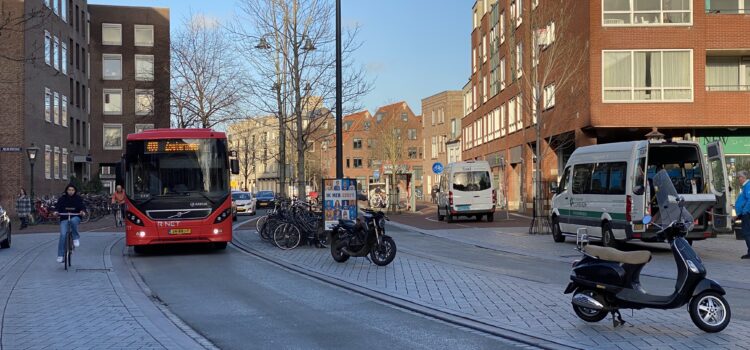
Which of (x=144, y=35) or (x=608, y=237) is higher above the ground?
(x=144, y=35)

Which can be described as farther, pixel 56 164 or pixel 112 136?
pixel 112 136

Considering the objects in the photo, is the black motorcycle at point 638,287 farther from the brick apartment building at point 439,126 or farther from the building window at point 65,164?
the brick apartment building at point 439,126

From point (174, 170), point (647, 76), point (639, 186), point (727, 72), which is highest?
point (727, 72)

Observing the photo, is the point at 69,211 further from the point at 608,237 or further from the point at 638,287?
the point at 608,237

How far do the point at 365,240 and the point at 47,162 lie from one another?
34.9 meters

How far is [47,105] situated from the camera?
1714 inches

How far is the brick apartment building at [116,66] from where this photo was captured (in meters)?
62.2

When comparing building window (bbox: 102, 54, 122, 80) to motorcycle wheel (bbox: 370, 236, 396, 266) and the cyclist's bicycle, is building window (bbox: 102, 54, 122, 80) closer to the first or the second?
the cyclist's bicycle

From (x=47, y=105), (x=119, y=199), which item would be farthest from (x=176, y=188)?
(x=47, y=105)

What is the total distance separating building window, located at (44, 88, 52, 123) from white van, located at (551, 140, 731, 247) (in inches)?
1368

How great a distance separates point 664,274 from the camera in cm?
1300

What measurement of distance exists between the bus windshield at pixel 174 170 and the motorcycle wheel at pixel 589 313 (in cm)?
1030

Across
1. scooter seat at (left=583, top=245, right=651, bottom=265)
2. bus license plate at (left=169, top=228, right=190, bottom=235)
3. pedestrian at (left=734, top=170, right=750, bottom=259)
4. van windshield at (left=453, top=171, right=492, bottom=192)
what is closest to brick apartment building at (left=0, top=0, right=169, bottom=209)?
bus license plate at (left=169, top=228, right=190, bottom=235)

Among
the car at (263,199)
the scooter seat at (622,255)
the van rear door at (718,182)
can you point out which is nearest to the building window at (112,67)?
the car at (263,199)
